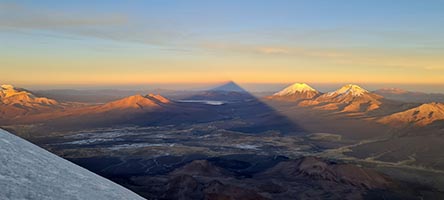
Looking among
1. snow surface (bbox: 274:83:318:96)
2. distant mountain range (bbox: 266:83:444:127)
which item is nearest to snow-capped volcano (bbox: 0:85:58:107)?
distant mountain range (bbox: 266:83:444:127)

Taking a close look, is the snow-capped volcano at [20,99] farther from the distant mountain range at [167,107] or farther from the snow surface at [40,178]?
the snow surface at [40,178]

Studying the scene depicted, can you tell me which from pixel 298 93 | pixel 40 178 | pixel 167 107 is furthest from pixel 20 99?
pixel 40 178

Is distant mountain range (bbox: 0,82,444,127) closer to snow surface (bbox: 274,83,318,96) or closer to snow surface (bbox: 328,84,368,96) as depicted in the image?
snow surface (bbox: 328,84,368,96)

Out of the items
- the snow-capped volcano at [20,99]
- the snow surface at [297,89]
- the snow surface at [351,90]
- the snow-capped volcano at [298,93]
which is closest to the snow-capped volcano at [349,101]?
the snow surface at [351,90]

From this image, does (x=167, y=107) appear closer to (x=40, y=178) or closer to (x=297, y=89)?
(x=297, y=89)

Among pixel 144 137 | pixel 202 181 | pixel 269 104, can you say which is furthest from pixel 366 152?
pixel 269 104
